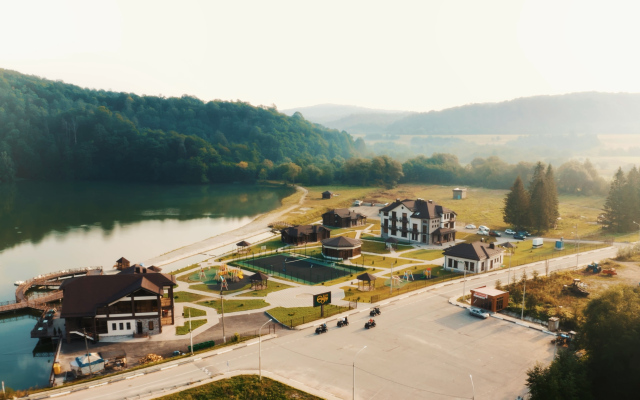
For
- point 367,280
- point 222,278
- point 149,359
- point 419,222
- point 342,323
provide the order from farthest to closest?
point 419,222
point 222,278
point 367,280
point 342,323
point 149,359

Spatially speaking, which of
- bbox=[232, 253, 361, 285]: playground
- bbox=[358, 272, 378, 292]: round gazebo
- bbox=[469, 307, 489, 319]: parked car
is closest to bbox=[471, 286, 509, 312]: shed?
bbox=[469, 307, 489, 319]: parked car

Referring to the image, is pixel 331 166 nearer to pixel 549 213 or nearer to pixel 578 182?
pixel 578 182

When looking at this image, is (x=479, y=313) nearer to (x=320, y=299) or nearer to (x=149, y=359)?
(x=320, y=299)

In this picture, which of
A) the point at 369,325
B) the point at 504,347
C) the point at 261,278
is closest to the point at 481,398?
the point at 504,347

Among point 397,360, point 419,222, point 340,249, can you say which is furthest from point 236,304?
point 419,222

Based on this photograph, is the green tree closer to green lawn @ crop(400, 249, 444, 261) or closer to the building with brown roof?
green lawn @ crop(400, 249, 444, 261)
